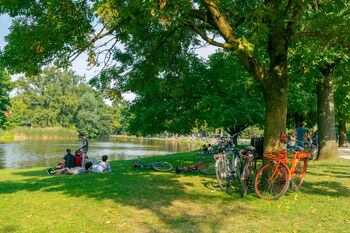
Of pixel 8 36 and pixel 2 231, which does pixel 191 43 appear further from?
pixel 2 231

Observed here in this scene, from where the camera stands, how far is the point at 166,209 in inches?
217

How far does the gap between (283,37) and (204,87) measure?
20.7 feet

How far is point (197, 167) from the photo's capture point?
34.6ft

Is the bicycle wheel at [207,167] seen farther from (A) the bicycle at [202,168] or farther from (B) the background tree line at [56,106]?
(B) the background tree line at [56,106]

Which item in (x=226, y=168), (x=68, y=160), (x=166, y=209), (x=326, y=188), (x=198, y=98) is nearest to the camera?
(x=166, y=209)

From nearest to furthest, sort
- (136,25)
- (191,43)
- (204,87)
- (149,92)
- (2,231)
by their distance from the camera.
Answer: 1. (2,231)
2. (136,25)
3. (191,43)
4. (204,87)
5. (149,92)

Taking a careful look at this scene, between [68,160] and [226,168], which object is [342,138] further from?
[68,160]

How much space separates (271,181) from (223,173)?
1.25m

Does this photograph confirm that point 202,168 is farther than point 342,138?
No

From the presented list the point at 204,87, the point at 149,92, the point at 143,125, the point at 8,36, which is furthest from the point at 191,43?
the point at 8,36

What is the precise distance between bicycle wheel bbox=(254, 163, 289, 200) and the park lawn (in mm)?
213

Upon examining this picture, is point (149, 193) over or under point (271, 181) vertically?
under

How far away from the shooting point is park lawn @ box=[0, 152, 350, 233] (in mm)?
4617

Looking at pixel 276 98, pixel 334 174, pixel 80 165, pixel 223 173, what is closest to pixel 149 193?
pixel 223 173
